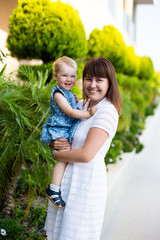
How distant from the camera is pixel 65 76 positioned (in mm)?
2041

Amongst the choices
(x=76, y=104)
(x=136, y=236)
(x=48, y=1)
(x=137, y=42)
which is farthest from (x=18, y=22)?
(x=137, y=42)

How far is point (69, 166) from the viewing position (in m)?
2.00

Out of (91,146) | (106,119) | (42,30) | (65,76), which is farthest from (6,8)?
(91,146)

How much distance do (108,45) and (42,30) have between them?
10.9 ft

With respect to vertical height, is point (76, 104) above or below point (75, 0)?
below

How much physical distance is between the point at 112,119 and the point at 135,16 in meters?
17.0

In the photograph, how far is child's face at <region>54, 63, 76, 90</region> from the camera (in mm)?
2010

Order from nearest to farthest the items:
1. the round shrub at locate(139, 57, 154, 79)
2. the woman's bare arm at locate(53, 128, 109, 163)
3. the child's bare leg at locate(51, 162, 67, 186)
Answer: the woman's bare arm at locate(53, 128, 109, 163)
the child's bare leg at locate(51, 162, 67, 186)
the round shrub at locate(139, 57, 154, 79)

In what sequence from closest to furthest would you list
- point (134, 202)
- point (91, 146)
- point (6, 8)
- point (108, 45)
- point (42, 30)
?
point (91, 146) < point (42, 30) < point (134, 202) < point (6, 8) < point (108, 45)

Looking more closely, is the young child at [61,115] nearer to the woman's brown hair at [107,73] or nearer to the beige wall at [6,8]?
the woman's brown hair at [107,73]

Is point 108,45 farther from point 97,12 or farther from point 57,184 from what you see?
point 57,184

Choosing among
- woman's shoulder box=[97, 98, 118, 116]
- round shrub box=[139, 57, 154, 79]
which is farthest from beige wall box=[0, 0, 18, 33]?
round shrub box=[139, 57, 154, 79]

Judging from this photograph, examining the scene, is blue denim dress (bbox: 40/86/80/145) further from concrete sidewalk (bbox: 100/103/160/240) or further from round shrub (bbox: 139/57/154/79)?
round shrub (bbox: 139/57/154/79)

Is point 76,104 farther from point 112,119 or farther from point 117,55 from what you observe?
point 117,55
